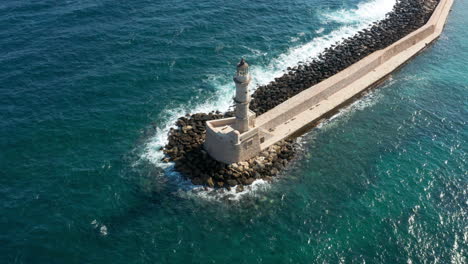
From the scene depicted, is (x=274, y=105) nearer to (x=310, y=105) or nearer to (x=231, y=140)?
(x=310, y=105)

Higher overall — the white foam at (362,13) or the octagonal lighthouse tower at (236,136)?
the white foam at (362,13)

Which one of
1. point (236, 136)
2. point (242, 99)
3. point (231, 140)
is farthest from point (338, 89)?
point (231, 140)

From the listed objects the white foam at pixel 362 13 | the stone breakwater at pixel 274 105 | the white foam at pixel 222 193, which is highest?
the white foam at pixel 362 13

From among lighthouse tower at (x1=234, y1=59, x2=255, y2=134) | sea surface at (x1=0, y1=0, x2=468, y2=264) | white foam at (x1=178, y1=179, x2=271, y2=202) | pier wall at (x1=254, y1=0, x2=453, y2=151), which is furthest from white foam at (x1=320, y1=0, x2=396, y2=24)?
white foam at (x1=178, y1=179, x2=271, y2=202)

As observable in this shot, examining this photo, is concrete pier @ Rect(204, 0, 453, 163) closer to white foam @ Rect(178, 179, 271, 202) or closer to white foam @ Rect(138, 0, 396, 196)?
white foam @ Rect(178, 179, 271, 202)

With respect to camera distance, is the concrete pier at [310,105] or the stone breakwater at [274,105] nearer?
the stone breakwater at [274,105]

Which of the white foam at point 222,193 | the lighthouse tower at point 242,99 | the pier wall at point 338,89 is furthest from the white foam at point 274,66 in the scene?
the lighthouse tower at point 242,99

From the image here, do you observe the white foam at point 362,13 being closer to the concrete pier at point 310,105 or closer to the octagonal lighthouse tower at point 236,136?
the concrete pier at point 310,105

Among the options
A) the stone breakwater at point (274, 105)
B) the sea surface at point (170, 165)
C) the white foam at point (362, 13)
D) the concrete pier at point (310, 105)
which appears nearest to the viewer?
the sea surface at point (170, 165)
